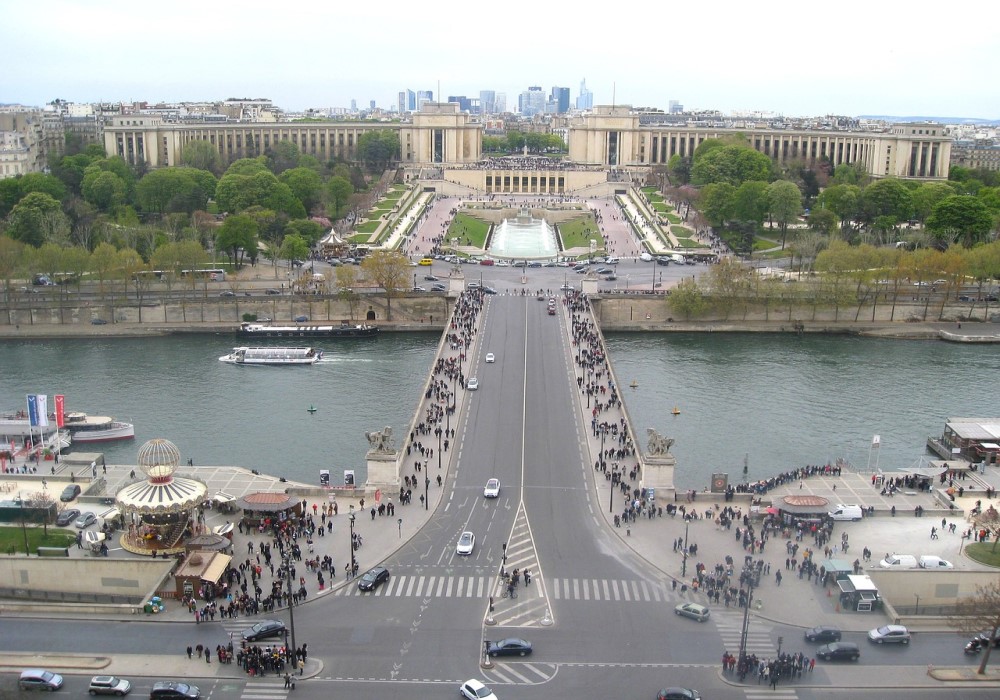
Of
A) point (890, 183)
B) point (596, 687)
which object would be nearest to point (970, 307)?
point (890, 183)

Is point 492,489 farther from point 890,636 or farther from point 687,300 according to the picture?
point 687,300

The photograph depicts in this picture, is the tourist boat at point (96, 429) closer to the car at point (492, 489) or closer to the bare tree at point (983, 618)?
the car at point (492, 489)

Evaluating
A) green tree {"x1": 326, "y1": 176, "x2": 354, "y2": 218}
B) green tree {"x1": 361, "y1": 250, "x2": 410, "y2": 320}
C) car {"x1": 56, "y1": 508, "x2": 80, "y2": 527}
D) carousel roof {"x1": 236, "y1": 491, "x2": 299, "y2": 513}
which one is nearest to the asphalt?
carousel roof {"x1": 236, "y1": 491, "x2": 299, "y2": 513}

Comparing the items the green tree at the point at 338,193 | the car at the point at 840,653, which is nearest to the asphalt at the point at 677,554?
the car at the point at 840,653

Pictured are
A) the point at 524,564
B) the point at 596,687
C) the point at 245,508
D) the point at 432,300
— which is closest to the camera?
the point at 596,687

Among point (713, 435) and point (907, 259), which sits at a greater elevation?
point (907, 259)

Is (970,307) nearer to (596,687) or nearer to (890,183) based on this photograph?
(890,183)


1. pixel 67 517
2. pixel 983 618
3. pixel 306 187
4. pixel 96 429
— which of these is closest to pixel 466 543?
pixel 67 517

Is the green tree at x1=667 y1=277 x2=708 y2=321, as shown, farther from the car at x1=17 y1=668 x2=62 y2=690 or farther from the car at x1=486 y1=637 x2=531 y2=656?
the car at x1=17 y1=668 x2=62 y2=690
